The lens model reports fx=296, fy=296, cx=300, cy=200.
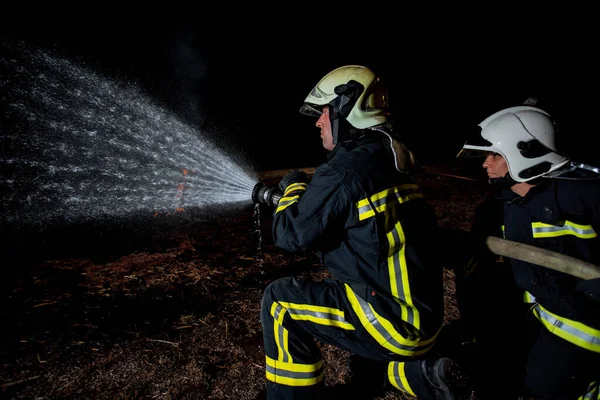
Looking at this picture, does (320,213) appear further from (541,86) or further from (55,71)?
(541,86)

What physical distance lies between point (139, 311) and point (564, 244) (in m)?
4.38

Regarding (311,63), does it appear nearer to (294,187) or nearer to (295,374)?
(294,187)

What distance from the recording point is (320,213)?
201 centimetres

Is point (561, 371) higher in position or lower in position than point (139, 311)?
lower

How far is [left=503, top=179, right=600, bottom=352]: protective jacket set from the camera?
90.9 inches

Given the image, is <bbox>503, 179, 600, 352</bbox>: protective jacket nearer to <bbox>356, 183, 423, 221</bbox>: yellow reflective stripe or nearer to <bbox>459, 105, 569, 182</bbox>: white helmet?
<bbox>459, 105, 569, 182</bbox>: white helmet

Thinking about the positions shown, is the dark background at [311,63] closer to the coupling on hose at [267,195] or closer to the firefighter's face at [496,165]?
the firefighter's face at [496,165]

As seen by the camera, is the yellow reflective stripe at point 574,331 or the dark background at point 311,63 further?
the dark background at point 311,63

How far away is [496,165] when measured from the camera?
3045 millimetres

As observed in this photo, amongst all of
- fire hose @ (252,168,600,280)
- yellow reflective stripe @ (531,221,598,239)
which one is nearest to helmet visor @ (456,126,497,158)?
yellow reflective stripe @ (531,221,598,239)

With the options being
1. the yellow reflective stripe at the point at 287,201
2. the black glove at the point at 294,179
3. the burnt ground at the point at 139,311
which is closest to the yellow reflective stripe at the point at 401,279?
the yellow reflective stripe at the point at 287,201

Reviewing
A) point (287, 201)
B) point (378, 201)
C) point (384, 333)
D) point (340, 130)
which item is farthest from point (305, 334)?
point (340, 130)

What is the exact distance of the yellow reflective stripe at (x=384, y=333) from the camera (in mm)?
1960

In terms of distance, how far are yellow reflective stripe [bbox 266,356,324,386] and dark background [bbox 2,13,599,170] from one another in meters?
1.87
